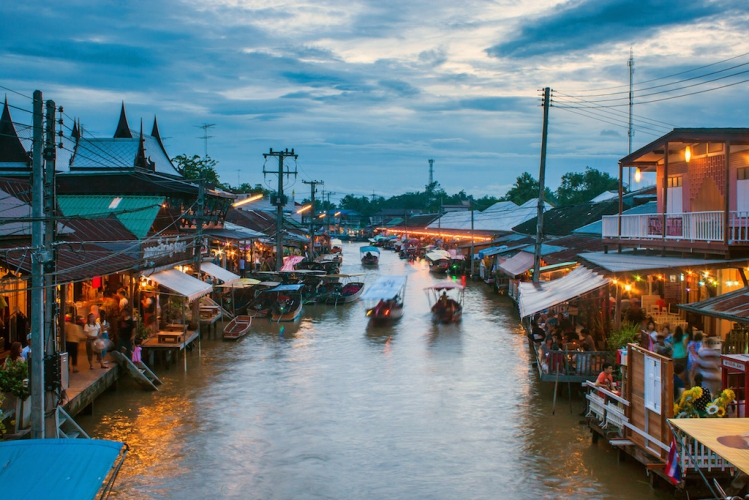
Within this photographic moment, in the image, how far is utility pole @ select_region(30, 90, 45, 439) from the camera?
36.6ft

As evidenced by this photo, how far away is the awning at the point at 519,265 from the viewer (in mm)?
31719

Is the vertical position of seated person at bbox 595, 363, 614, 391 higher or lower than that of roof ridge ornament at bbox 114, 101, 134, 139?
lower

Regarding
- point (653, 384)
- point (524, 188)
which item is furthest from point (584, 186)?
Result: point (653, 384)

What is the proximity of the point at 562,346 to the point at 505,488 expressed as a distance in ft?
22.3

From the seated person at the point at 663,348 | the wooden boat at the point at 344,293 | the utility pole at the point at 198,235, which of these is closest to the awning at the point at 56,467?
the seated person at the point at 663,348

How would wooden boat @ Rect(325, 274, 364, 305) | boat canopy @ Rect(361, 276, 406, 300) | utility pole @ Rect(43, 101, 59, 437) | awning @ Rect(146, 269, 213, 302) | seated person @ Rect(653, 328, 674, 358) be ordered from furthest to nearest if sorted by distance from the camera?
wooden boat @ Rect(325, 274, 364, 305) < boat canopy @ Rect(361, 276, 406, 300) < awning @ Rect(146, 269, 213, 302) < seated person @ Rect(653, 328, 674, 358) < utility pole @ Rect(43, 101, 59, 437)

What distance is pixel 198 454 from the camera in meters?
13.4

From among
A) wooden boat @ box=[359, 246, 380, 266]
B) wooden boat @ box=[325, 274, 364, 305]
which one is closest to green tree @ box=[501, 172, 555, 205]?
wooden boat @ box=[359, 246, 380, 266]

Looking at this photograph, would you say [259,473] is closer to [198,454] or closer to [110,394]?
[198,454]

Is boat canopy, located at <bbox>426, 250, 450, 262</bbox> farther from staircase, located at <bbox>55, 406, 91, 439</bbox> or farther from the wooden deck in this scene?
staircase, located at <bbox>55, 406, 91, 439</bbox>

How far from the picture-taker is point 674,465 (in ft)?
33.5

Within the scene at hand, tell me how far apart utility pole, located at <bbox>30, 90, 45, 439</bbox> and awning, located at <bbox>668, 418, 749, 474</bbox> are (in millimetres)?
9633

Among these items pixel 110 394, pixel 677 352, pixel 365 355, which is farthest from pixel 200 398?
pixel 677 352

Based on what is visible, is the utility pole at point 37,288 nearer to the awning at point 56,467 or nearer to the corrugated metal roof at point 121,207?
the awning at point 56,467
